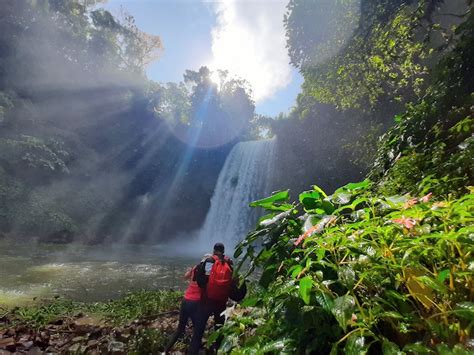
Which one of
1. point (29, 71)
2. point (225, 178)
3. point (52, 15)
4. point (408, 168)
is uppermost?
point (52, 15)

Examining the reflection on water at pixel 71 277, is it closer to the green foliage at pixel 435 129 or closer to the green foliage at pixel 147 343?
the green foliage at pixel 147 343

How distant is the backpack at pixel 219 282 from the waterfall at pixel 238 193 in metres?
18.3

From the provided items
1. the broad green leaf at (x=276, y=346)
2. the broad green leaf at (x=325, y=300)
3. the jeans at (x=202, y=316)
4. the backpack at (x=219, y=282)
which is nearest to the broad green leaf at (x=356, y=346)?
the broad green leaf at (x=325, y=300)

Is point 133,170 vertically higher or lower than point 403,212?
higher

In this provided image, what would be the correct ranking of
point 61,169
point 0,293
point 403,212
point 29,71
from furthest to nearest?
1. point 29,71
2. point 61,169
3. point 0,293
4. point 403,212

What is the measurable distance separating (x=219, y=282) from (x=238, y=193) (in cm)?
2153

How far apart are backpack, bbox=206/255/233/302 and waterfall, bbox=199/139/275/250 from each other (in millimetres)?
18288

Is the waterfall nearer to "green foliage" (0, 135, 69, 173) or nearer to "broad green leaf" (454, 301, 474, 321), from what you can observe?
"green foliage" (0, 135, 69, 173)

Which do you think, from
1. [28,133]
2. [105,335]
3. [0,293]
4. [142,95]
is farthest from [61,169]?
[105,335]

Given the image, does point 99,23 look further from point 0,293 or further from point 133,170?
point 0,293

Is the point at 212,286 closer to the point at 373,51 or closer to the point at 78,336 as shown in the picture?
the point at 78,336

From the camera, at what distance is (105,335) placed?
421 centimetres

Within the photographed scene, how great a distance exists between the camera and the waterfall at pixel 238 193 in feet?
75.3

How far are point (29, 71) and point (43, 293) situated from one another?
23671 millimetres
